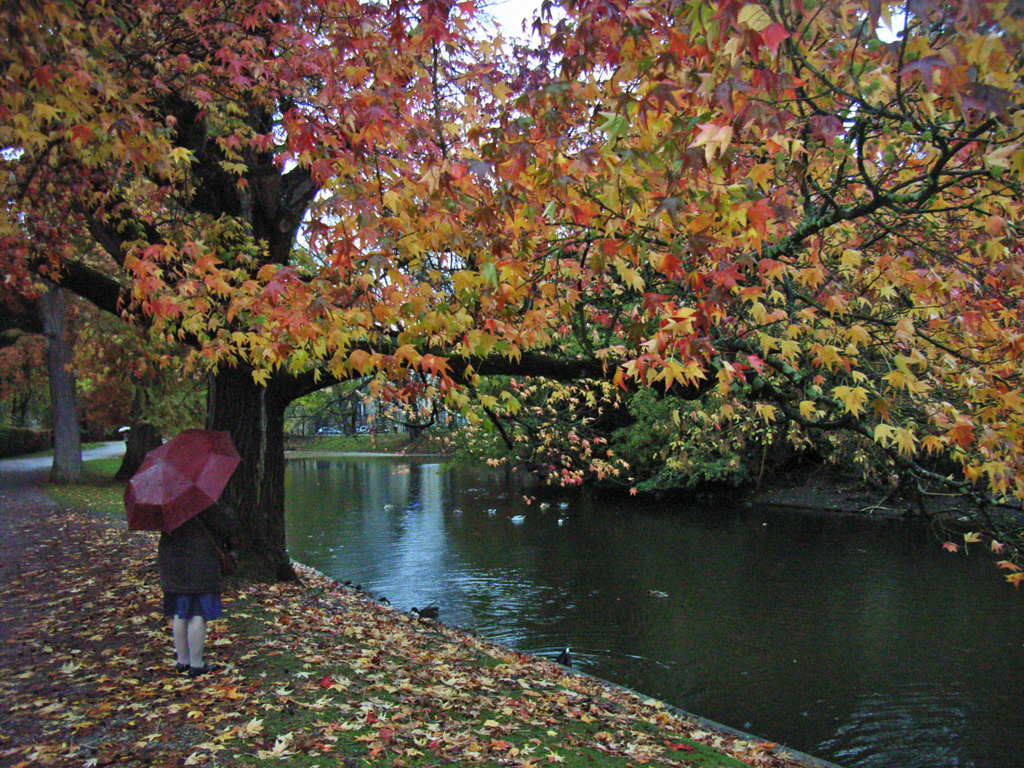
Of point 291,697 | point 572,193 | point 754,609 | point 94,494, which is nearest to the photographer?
point 572,193

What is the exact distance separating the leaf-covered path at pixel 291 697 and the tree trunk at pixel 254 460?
1.66 ft

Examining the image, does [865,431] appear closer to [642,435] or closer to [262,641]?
[262,641]

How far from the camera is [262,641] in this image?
6.73m

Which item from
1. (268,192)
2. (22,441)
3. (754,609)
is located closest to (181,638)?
(268,192)

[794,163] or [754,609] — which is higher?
[794,163]

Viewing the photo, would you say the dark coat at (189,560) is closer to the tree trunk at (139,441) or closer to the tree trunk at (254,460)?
the tree trunk at (254,460)

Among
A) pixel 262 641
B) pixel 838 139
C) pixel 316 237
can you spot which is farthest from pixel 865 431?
pixel 262 641

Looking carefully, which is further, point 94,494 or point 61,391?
point 61,391

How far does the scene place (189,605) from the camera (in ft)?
18.0

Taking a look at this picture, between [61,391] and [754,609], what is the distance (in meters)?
22.8

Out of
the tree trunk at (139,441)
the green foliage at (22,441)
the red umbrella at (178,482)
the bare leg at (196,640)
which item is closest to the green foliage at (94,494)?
the tree trunk at (139,441)

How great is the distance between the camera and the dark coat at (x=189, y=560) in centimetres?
544

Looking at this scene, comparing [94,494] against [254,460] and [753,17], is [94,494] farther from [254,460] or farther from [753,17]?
[753,17]

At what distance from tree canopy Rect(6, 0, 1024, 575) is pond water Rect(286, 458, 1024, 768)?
415cm
